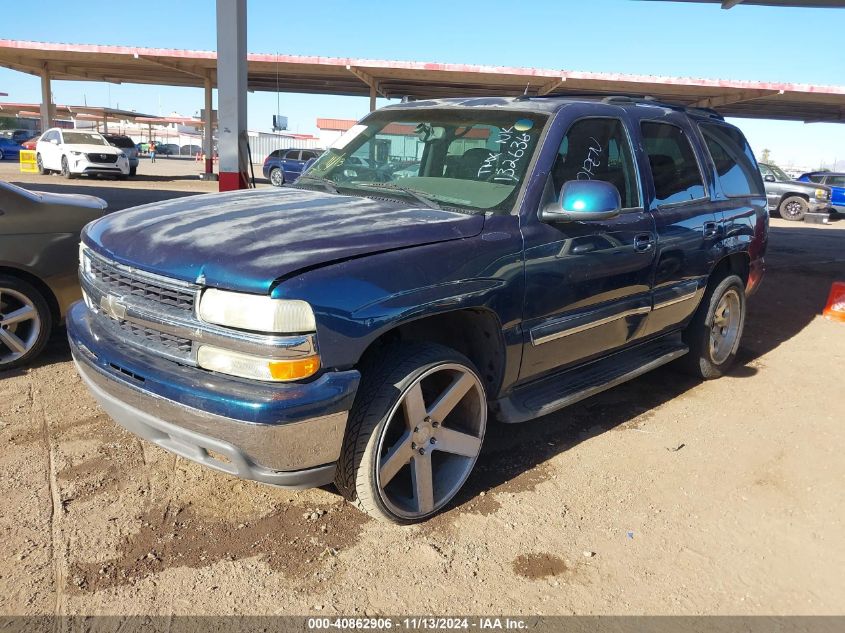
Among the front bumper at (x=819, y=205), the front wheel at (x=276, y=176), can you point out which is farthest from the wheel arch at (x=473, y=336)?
the front wheel at (x=276, y=176)

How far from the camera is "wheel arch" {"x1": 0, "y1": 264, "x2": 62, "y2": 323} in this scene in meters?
4.51

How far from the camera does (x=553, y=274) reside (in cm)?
333

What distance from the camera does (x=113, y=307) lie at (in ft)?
9.27

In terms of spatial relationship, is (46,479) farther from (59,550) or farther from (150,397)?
(150,397)

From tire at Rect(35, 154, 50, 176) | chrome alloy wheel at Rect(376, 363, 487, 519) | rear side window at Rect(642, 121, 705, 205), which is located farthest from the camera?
tire at Rect(35, 154, 50, 176)

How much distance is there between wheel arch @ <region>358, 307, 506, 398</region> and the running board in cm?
16

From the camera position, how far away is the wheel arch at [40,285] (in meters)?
4.51

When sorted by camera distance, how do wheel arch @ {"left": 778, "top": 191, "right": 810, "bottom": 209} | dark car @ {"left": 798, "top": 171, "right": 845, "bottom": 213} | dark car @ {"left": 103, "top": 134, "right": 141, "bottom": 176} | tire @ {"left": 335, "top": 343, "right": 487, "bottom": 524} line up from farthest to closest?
1. dark car @ {"left": 103, "top": 134, "right": 141, "bottom": 176}
2. dark car @ {"left": 798, "top": 171, "right": 845, "bottom": 213}
3. wheel arch @ {"left": 778, "top": 191, "right": 810, "bottom": 209}
4. tire @ {"left": 335, "top": 343, "right": 487, "bottom": 524}

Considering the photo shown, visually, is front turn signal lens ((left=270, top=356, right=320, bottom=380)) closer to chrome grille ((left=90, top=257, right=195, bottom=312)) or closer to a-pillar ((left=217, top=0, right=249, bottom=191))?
chrome grille ((left=90, top=257, right=195, bottom=312))

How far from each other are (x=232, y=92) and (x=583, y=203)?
721 cm

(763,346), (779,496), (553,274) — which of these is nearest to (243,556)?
(553,274)

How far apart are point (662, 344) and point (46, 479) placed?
12.6ft

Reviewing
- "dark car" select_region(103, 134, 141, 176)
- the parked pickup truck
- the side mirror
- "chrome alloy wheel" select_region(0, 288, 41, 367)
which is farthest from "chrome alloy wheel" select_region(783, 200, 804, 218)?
"dark car" select_region(103, 134, 141, 176)

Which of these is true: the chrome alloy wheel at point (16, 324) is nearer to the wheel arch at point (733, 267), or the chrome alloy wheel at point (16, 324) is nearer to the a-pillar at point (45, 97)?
the wheel arch at point (733, 267)
